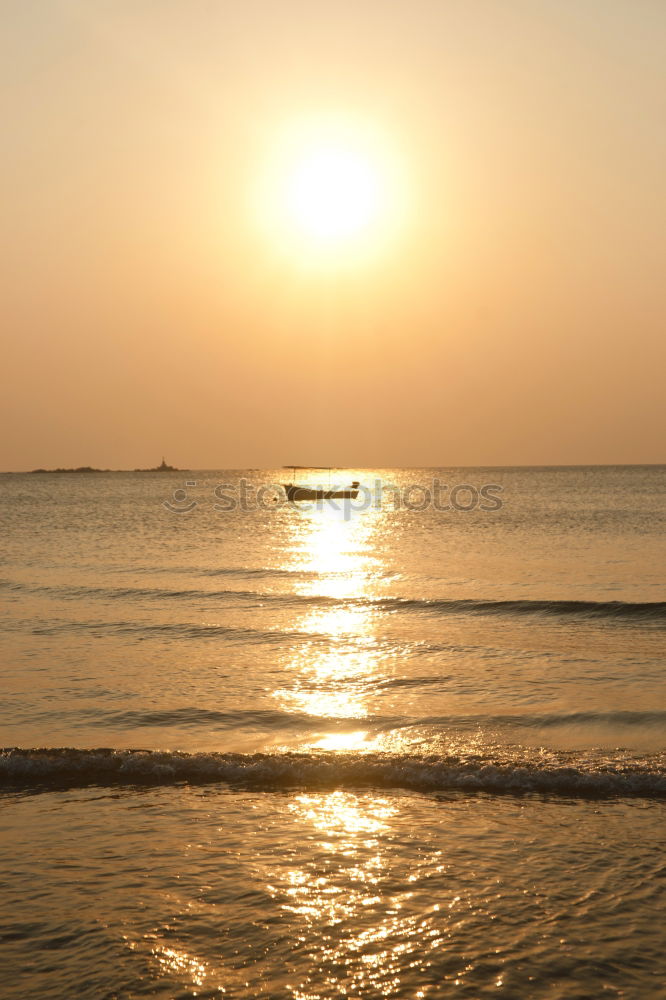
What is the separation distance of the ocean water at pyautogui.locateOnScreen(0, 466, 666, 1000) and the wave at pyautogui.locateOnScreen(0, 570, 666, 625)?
54cm

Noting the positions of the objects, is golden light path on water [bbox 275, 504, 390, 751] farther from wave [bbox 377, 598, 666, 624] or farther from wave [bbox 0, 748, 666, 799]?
wave [bbox 377, 598, 666, 624]

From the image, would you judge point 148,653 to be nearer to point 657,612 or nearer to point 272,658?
point 272,658

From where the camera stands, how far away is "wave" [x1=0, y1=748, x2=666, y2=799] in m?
13.4

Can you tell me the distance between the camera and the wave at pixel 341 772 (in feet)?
43.9

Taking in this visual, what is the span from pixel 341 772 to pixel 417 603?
2022cm

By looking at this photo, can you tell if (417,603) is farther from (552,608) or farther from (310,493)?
(310,493)

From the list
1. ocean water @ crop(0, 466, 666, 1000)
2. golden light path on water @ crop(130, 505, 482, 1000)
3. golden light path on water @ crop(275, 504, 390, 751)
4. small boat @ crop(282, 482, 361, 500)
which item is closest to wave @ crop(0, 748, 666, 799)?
ocean water @ crop(0, 466, 666, 1000)

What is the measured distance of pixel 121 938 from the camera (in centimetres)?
882

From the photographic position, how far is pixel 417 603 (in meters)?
34.1

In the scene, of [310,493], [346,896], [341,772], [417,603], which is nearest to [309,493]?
[310,493]

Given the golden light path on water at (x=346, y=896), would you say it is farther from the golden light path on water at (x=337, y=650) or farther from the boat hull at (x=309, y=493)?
the boat hull at (x=309, y=493)

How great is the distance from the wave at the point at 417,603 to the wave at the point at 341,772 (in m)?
17.1

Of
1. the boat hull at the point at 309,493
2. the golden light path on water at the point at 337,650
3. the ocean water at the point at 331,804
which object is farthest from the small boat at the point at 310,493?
the ocean water at the point at 331,804

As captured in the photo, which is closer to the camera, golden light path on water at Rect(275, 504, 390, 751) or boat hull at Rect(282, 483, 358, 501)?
golden light path on water at Rect(275, 504, 390, 751)
